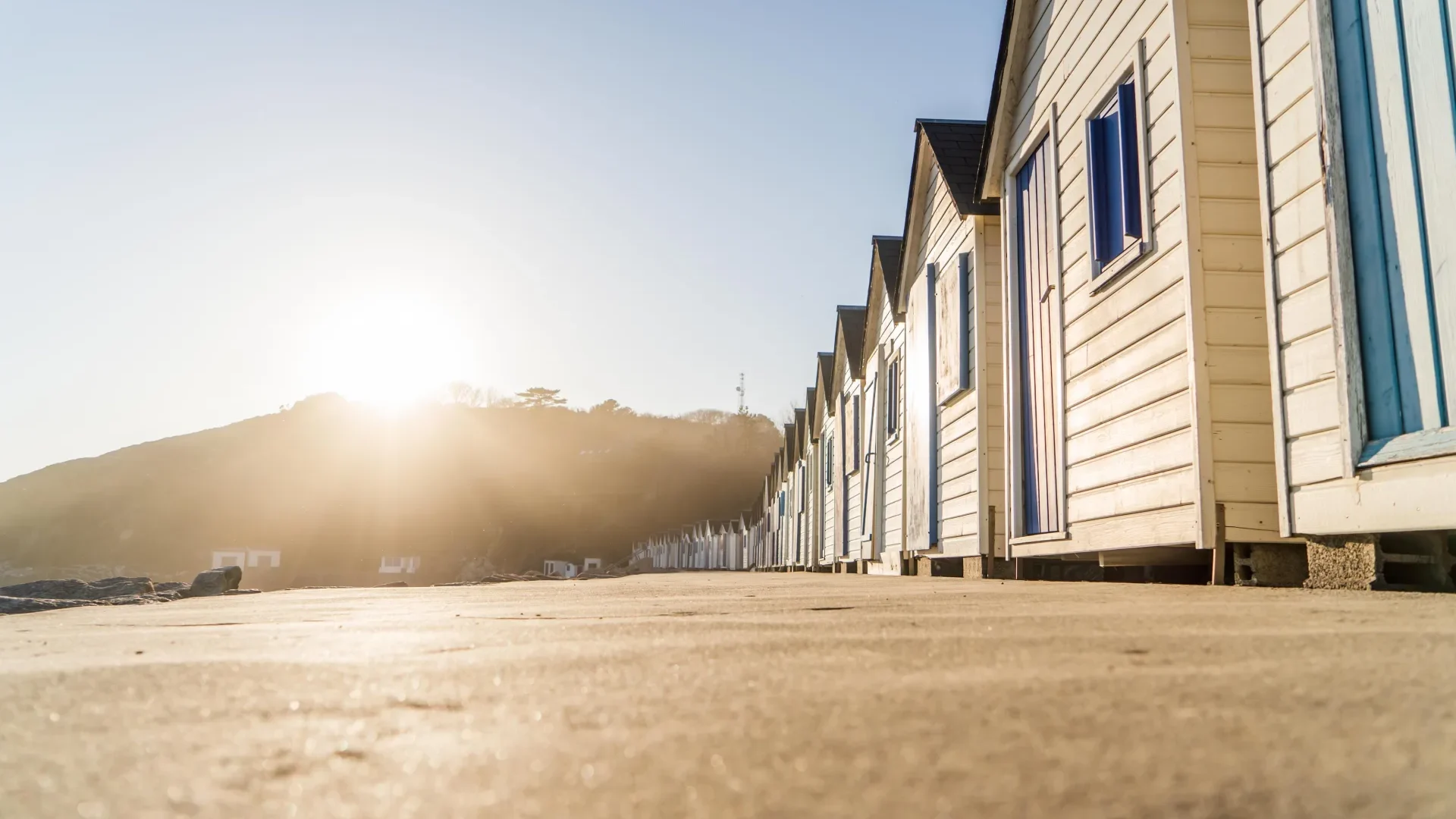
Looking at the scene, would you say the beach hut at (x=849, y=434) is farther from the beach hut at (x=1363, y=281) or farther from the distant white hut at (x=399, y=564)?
the distant white hut at (x=399, y=564)

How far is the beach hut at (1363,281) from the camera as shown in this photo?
282cm

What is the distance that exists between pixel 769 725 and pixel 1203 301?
4080 mm

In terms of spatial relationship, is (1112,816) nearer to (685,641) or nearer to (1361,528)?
(685,641)

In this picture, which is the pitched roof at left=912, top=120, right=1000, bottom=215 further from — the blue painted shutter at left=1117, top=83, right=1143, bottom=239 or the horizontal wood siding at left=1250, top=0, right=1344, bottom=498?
the horizontal wood siding at left=1250, top=0, right=1344, bottom=498

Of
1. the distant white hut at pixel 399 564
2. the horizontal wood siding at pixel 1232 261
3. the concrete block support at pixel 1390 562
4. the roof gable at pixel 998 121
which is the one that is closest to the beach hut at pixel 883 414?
the roof gable at pixel 998 121

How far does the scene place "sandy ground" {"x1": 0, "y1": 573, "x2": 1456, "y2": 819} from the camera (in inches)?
24.5

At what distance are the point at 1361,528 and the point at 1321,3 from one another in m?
1.85

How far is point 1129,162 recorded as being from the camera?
16.6ft

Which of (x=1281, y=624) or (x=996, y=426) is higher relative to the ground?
(x=996, y=426)

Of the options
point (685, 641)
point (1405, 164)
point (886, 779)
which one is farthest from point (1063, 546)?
point (886, 779)

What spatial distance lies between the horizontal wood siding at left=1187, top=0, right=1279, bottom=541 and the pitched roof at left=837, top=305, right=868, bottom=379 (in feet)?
32.6

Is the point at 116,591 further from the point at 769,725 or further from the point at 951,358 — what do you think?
the point at 769,725

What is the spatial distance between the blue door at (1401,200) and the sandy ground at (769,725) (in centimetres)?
157

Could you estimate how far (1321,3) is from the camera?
3.32m
